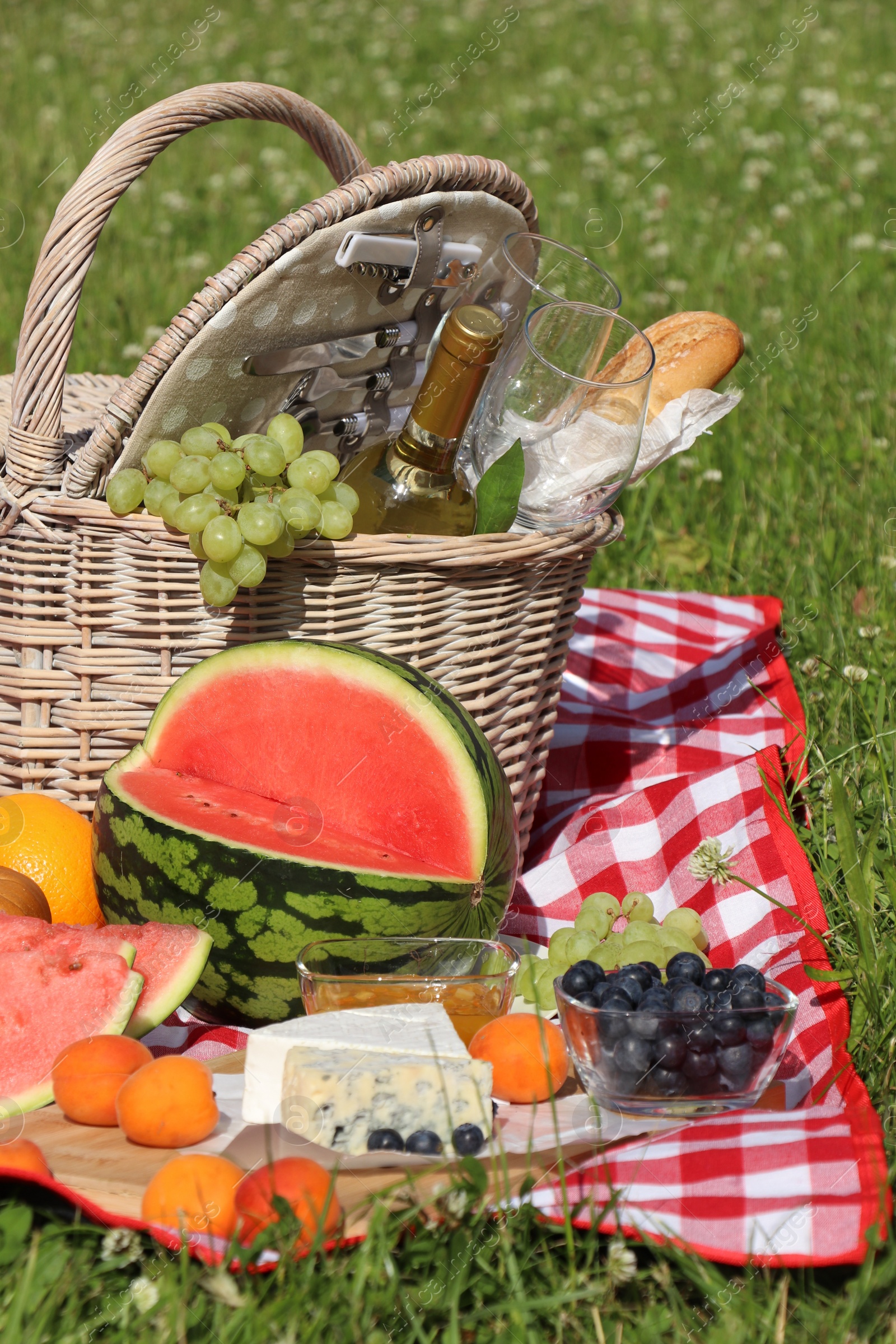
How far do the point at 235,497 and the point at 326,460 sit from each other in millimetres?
148

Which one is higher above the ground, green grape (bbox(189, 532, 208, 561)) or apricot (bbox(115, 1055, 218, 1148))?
green grape (bbox(189, 532, 208, 561))

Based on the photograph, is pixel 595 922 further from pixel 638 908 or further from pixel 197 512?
pixel 197 512

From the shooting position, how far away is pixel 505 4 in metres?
8.11

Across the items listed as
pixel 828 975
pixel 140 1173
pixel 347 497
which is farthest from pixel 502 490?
pixel 140 1173

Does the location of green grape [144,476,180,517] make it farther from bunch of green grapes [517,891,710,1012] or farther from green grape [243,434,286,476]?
bunch of green grapes [517,891,710,1012]

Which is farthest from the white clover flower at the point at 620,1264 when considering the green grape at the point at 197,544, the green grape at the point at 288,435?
the green grape at the point at 288,435

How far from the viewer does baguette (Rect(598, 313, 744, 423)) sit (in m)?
2.29

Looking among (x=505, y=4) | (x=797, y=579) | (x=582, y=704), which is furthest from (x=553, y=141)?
(x=582, y=704)

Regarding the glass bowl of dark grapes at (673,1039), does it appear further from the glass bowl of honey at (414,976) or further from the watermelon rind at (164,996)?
the watermelon rind at (164,996)

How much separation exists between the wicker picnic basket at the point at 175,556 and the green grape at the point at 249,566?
89 millimetres

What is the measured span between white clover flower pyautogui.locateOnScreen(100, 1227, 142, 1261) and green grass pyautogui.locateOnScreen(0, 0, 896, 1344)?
0.6 inches

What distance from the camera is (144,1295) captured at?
1.19 meters

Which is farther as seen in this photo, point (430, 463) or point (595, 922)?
point (430, 463)

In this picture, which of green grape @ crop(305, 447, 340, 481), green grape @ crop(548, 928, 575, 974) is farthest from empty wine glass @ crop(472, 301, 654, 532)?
green grape @ crop(548, 928, 575, 974)
